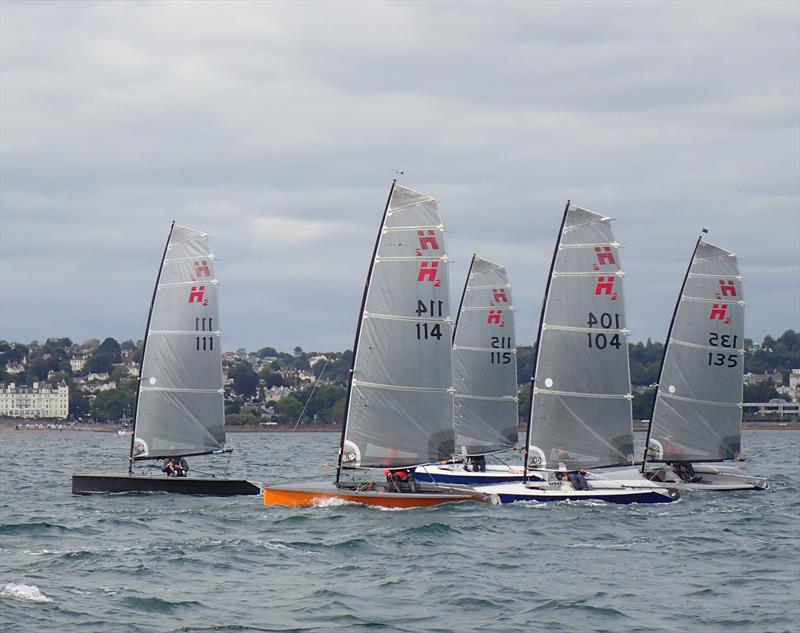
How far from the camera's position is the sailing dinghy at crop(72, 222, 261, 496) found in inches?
1991

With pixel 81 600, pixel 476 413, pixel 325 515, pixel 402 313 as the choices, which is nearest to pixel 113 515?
pixel 325 515

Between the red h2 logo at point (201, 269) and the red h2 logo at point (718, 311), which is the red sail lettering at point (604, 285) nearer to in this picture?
the red h2 logo at point (718, 311)

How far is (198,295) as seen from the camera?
51.1 m

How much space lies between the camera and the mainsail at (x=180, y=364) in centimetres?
5056

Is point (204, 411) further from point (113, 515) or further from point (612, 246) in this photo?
point (612, 246)

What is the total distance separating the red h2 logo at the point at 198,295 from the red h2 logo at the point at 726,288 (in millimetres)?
18582

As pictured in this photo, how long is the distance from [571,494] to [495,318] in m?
16.7

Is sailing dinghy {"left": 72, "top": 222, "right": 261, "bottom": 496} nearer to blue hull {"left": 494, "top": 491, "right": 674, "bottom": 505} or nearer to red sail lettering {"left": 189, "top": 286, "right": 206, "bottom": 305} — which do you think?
red sail lettering {"left": 189, "top": 286, "right": 206, "bottom": 305}

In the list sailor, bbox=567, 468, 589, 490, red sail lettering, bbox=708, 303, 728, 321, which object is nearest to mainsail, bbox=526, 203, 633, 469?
sailor, bbox=567, 468, 589, 490

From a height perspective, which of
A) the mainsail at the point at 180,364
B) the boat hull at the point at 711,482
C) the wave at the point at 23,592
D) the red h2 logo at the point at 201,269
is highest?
the red h2 logo at the point at 201,269

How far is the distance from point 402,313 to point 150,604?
726 inches

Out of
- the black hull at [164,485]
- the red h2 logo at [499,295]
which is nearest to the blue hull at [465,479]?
the red h2 logo at [499,295]

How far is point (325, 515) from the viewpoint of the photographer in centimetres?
4147

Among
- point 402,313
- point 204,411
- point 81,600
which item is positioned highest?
point 402,313
